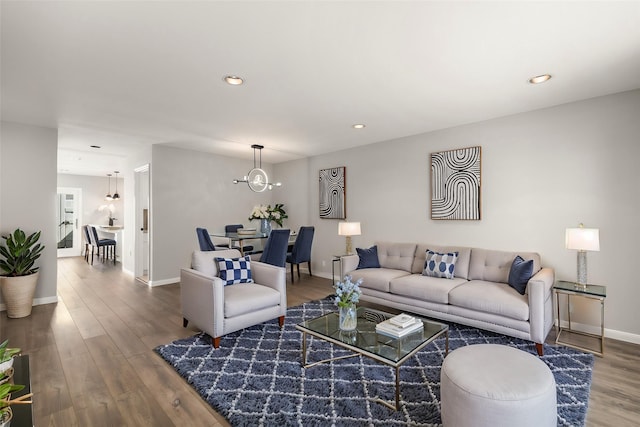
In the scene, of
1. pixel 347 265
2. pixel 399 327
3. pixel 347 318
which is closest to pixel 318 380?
pixel 347 318

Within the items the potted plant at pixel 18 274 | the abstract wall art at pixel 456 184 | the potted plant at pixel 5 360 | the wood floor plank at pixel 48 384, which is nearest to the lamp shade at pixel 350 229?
the abstract wall art at pixel 456 184

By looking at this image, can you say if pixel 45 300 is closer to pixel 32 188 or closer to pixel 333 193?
pixel 32 188

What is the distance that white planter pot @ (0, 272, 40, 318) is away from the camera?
3725 mm

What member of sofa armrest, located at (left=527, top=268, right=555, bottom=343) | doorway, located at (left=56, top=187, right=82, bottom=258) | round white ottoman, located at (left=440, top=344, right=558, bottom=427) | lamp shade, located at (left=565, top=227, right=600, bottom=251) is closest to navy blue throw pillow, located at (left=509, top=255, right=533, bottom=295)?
sofa armrest, located at (left=527, top=268, right=555, bottom=343)

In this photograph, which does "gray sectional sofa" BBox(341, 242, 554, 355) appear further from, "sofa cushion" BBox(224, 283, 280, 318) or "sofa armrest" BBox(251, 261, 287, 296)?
"sofa cushion" BBox(224, 283, 280, 318)

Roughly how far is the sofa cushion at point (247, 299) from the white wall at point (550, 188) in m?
2.36

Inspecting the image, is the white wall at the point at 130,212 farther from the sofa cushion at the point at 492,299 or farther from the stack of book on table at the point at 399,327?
the sofa cushion at the point at 492,299

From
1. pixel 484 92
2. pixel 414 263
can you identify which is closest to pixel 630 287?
pixel 414 263

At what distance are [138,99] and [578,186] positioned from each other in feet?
15.6

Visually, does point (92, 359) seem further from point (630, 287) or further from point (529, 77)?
point (630, 287)

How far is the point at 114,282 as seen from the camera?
5656 millimetres

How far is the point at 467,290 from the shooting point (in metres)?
3.23

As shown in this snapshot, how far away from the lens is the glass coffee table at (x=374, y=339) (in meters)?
2.03

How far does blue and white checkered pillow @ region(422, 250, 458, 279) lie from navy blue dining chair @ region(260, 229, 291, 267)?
6.84 feet
